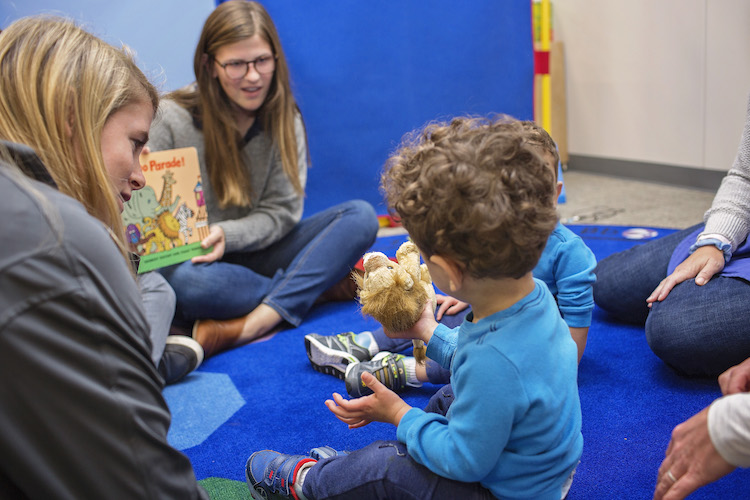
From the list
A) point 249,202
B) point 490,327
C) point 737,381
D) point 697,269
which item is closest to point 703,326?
point 697,269

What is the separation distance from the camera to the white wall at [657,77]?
2.61m

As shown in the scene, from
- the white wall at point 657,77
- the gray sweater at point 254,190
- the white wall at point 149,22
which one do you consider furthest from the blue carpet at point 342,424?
the white wall at point 657,77

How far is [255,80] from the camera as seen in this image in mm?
1756

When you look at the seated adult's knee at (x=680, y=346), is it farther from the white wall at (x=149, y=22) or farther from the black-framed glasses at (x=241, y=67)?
the white wall at (x=149, y=22)

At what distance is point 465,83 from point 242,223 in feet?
4.80

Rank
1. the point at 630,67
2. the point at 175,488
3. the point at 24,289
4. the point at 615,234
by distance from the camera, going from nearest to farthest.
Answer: the point at 24,289, the point at 175,488, the point at 615,234, the point at 630,67

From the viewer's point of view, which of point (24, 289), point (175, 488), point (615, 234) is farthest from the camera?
point (615, 234)

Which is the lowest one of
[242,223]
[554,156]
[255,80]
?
[242,223]

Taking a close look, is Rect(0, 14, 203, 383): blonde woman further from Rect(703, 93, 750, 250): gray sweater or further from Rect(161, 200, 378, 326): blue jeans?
Rect(703, 93, 750, 250): gray sweater

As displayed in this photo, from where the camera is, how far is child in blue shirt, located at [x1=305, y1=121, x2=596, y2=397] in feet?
3.87

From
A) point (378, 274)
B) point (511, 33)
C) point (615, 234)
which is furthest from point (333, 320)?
point (511, 33)

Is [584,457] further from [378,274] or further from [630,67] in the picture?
[630,67]

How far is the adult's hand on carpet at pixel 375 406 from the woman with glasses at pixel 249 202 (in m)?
0.84

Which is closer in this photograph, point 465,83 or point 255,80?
point 255,80
